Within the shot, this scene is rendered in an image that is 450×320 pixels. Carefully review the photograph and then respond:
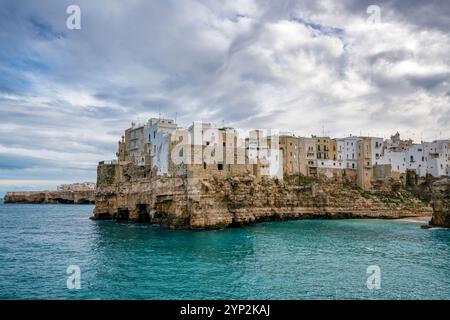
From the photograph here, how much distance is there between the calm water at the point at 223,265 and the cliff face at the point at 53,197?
346 feet

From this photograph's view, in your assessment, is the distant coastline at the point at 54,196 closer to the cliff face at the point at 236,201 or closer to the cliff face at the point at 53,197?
the cliff face at the point at 53,197

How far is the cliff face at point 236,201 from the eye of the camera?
42.9m

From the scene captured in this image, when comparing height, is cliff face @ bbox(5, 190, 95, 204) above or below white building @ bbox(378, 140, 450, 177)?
below

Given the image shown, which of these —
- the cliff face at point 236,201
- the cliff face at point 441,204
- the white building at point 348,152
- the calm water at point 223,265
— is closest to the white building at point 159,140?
the cliff face at point 236,201

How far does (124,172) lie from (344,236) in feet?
123

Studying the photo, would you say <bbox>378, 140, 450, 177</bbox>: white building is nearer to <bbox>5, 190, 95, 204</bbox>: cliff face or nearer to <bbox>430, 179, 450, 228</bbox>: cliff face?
<bbox>430, 179, 450, 228</bbox>: cliff face

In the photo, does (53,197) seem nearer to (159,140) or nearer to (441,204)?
(159,140)

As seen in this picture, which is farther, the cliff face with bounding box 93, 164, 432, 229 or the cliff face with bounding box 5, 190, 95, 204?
the cliff face with bounding box 5, 190, 95, 204

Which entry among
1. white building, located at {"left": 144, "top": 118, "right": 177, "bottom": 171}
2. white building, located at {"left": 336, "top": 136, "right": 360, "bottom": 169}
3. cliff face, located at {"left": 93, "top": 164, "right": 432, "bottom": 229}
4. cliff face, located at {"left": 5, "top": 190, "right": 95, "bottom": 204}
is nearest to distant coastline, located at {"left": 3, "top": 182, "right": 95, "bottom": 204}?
cliff face, located at {"left": 5, "top": 190, "right": 95, "bottom": 204}

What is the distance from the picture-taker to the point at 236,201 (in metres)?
47.8

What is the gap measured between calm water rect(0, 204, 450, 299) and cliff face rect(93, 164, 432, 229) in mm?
5868

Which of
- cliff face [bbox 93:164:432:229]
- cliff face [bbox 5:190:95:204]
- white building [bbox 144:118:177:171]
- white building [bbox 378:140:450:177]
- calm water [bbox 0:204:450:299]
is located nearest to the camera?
calm water [bbox 0:204:450:299]

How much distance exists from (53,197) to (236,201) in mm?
118255

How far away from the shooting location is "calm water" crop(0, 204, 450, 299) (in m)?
A: 17.8
